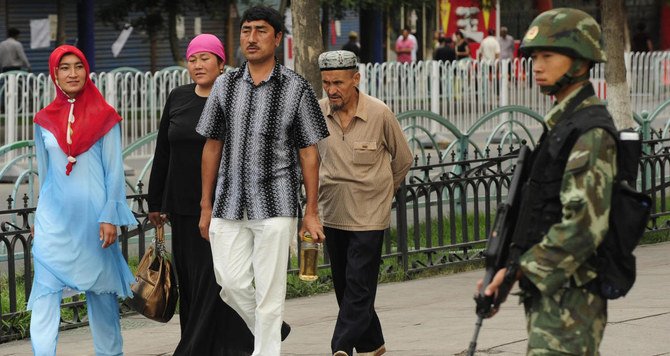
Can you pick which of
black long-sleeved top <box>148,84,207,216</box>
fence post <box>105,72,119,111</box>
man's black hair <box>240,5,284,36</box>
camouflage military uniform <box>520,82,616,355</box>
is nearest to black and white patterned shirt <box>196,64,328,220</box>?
man's black hair <box>240,5,284,36</box>

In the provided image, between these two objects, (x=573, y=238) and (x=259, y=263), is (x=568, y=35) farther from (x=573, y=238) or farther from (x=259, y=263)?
(x=259, y=263)

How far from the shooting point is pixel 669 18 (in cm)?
4794

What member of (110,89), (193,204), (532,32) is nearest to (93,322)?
(193,204)

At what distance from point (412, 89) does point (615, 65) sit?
651 centimetres

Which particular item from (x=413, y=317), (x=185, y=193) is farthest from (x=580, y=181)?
(x=413, y=317)

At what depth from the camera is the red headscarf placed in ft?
23.0

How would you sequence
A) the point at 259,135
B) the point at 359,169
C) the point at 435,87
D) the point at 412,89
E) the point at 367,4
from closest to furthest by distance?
the point at 259,135 → the point at 359,169 → the point at 412,89 → the point at 435,87 → the point at 367,4

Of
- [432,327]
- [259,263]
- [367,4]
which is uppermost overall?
[367,4]

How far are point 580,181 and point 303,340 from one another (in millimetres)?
3792

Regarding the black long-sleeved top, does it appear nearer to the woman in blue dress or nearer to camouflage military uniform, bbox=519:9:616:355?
the woman in blue dress

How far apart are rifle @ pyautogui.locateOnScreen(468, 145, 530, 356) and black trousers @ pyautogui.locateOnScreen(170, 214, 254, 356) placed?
8.56 ft

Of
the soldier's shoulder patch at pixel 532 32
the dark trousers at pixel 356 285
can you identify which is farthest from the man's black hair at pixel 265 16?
the soldier's shoulder patch at pixel 532 32

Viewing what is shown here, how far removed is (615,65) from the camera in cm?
1491

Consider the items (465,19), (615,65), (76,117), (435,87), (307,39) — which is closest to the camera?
(76,117)
